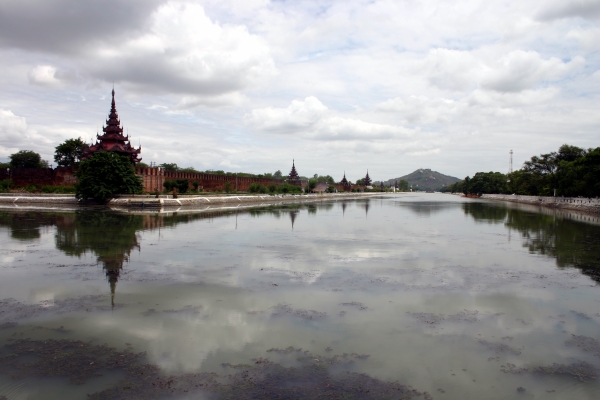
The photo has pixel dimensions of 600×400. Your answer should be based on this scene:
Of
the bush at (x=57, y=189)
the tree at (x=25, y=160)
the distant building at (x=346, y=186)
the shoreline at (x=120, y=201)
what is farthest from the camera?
the distant building at (x=346, y=186)

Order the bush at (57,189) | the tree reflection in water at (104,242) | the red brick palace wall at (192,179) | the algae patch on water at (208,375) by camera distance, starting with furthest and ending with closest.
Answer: the red brick palace wall at (192,179), the bush at (57,189), the tree reflection in water at (104,242), the algae patch on water at (208,375)

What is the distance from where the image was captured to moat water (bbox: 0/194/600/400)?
463 centimetres

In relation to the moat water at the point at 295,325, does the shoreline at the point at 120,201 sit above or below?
above

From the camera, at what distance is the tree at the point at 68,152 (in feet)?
201

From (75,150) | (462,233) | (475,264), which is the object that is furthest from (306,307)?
(75,150)

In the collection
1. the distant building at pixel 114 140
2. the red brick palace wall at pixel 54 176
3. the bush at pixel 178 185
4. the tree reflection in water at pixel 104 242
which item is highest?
the distant building at pixel 114 140

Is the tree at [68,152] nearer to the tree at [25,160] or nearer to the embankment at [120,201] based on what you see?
the tree at [25,160]

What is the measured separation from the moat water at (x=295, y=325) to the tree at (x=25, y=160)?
56004mm

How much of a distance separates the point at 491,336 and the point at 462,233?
13833mm

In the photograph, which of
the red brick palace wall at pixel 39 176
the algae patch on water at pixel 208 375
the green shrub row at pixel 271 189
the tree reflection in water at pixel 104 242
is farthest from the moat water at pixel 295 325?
the green shrub row at pixel 271 189

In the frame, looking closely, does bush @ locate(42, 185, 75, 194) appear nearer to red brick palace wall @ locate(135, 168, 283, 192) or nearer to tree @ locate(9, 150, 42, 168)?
red brick palace wall @ locate(135, 168, 283, 192)

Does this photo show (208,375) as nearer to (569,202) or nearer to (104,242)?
(104,242)

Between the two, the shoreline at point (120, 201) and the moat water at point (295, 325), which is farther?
the shoreline at point (120, 201)

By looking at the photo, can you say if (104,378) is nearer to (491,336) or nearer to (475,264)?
(491,336)
